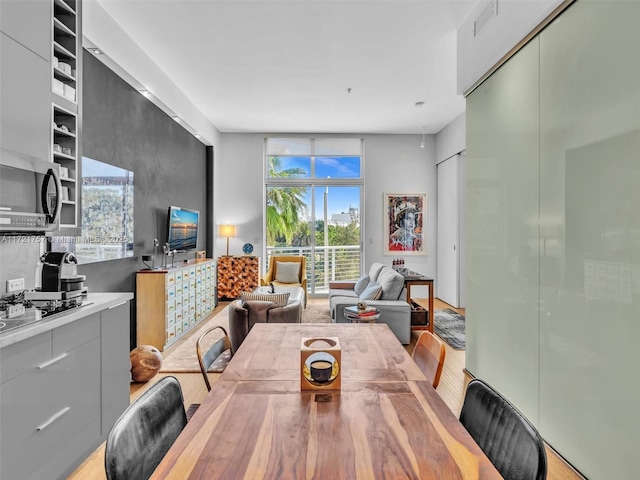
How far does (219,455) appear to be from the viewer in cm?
89

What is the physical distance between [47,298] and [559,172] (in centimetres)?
298

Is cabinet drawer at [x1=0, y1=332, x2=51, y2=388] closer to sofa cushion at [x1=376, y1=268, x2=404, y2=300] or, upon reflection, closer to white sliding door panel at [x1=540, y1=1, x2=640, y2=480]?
white sliding door panel at [x1=540, y1=1, x2=640, y2=480]

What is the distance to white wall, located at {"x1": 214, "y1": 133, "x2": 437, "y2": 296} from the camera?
692 centimetres

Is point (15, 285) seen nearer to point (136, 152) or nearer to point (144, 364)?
point (144, 364)

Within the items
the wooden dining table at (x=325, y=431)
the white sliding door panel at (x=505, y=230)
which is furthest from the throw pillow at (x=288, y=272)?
the wooden dining table at (x=325, y=431)

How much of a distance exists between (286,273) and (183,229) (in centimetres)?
198

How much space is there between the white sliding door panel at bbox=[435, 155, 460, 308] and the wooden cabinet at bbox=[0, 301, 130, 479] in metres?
5.23

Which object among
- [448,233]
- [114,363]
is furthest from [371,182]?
[114,363]

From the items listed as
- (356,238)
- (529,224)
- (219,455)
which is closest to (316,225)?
(356,238)

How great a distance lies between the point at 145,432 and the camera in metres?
1.09

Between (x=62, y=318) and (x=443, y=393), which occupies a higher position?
(x=62, y=318)

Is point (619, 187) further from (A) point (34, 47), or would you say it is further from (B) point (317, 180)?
(B) point (317, 180)

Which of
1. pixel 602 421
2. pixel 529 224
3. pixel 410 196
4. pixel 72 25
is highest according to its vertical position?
pixel 72 25

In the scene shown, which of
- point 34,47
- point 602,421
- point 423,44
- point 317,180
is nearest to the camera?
point 602,421
